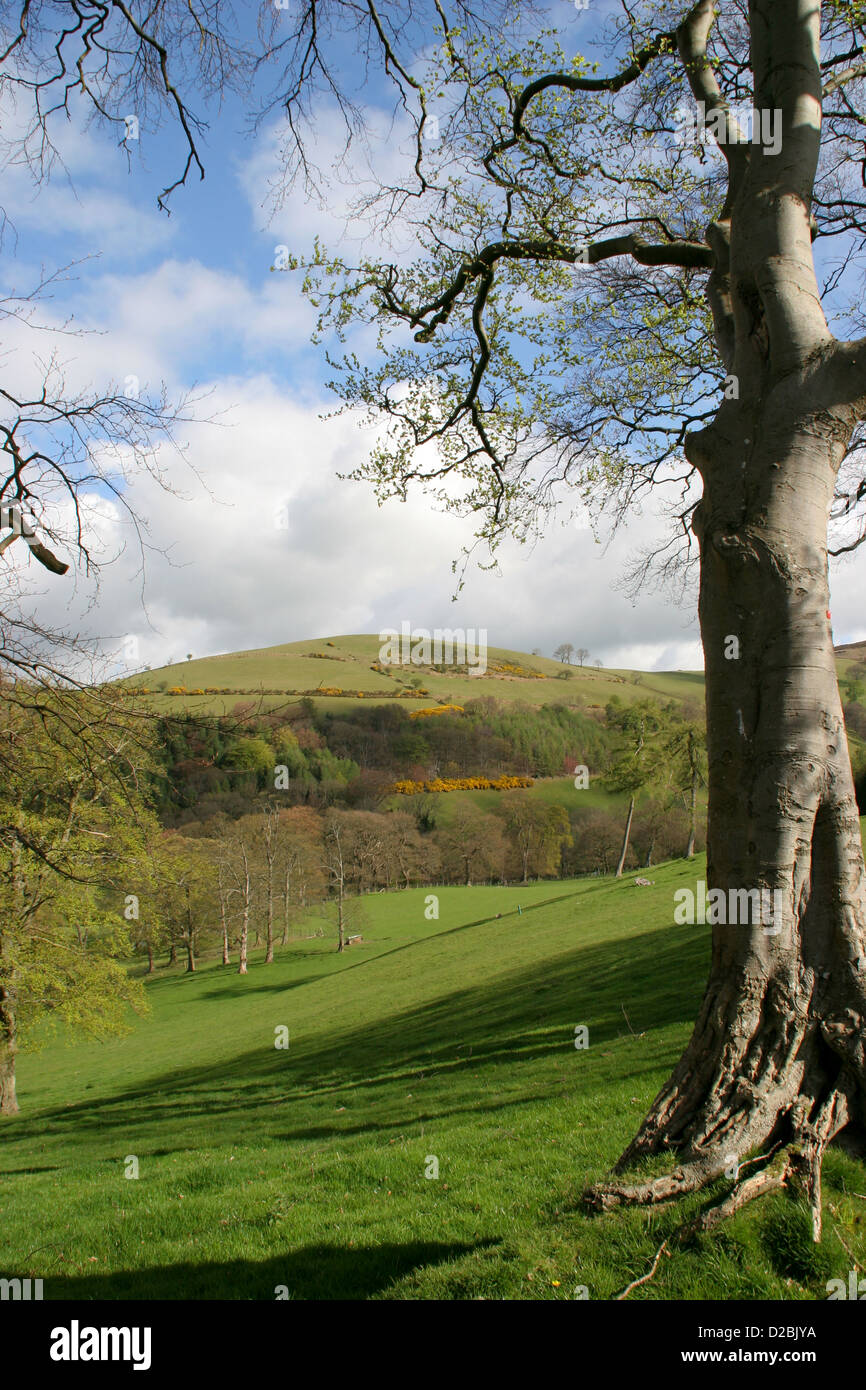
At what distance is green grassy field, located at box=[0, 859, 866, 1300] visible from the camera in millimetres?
3633

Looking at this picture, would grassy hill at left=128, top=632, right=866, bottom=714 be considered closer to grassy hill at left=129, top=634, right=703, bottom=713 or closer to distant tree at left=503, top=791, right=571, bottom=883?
grassy hill at left=129, top=634, right=703, bottom=713

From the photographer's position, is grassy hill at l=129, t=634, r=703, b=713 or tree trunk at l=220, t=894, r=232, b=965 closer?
tree trunk at l=220, t=894, r=232, b=965

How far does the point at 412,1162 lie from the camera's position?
714 cm

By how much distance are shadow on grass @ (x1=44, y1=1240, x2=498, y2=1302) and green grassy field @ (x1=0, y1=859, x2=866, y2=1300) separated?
0.02m

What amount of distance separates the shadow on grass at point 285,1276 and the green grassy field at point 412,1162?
0.02m

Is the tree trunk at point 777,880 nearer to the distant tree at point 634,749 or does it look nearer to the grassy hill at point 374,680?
the distant tree at point 634,749

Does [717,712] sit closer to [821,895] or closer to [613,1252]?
[821,895]

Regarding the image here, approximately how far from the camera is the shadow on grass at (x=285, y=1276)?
179 inches

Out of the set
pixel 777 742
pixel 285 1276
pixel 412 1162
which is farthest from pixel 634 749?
pixel 285 1276

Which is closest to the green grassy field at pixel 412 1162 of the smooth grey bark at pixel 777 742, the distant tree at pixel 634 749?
the smooth grey bark at pixel 777 742

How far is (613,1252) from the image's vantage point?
358 centimetres

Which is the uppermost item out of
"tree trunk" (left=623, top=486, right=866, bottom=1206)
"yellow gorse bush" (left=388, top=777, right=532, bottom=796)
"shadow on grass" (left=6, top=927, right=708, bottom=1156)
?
"yellow gorse bush" (left=388, top=777, right=532, bottom=796)

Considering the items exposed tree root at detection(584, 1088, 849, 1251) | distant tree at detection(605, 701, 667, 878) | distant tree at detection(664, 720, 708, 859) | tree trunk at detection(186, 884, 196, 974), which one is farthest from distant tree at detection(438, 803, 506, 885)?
exposed tree root at detection(584, 1088, 849, 1251)
